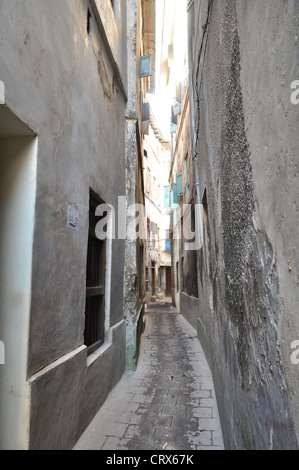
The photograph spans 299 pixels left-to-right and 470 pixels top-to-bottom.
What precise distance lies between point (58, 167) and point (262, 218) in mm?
1735

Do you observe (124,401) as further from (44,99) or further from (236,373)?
(44,99)

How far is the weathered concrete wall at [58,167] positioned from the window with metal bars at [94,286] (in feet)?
0.83

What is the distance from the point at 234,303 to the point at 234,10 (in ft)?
6.79

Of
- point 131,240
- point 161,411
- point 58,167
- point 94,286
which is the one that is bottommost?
point 161,411

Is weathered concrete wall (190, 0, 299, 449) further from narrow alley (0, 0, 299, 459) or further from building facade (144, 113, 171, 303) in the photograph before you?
building facade (144, 113, 171, 303)

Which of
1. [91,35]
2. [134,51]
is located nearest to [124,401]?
[91,35]

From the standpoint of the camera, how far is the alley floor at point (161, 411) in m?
2.85

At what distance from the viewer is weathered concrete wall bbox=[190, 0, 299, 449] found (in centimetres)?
109

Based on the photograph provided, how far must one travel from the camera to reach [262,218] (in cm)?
144

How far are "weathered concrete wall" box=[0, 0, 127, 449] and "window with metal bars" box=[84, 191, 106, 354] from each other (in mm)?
252

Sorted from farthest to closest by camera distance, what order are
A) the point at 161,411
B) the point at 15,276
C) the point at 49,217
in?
the point at 161,411 < the point at 49,217 < the point at 15,276

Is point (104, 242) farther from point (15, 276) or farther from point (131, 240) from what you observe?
point (15, 276)

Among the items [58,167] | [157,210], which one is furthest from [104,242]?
[157,210]
